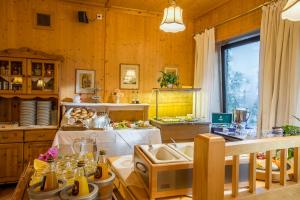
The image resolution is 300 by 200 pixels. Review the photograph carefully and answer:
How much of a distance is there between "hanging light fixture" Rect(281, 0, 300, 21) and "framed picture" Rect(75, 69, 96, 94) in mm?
2924

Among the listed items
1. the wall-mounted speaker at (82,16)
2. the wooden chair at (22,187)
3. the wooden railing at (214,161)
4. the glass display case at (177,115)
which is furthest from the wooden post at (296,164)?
the wall-mounted speaker at (82,16)

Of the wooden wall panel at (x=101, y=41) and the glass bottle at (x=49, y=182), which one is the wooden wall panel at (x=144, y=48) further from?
the glass bottle at (x=49, y=182)

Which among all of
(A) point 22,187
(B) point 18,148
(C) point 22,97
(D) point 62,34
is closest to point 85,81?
(D) point 62,34

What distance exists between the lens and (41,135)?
3045mm

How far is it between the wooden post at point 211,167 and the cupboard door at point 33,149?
2.80 meters

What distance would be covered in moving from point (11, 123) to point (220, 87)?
3.32 metres

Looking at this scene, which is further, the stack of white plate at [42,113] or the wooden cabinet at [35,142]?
the stack of white plate at [42,113]

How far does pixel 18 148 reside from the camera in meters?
2.94

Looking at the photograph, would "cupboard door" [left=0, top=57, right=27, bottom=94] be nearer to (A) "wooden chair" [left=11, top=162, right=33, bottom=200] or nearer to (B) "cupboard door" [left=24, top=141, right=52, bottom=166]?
(B) "cupboard door" [left=24, top=141, right=52, bottom=166]

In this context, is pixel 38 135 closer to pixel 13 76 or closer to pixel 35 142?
pixel 35 142

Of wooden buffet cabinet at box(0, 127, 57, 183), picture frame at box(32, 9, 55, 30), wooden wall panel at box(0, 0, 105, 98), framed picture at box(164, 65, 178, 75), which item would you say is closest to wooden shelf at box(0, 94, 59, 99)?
wooden wall panel at box(0, 0, 105, 98)

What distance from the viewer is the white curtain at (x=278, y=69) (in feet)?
7.52

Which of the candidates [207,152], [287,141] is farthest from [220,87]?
Answer: [207,152]

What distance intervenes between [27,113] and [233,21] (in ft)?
10.8
